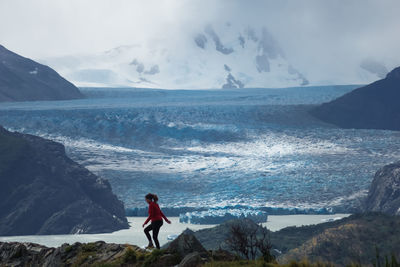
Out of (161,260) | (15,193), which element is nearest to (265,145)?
(15,193)

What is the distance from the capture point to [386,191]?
178ft

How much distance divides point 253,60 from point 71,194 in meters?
107

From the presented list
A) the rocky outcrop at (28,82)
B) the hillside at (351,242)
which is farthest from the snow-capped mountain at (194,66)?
the hillside at (351,242)

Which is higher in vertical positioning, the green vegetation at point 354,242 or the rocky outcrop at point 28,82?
the rocky outcrop at point 28,82

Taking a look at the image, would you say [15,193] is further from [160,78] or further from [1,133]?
[160,78]

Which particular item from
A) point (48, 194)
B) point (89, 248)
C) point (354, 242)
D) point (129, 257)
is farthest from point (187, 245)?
point (48, 194)

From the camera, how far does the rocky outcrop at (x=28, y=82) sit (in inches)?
4247

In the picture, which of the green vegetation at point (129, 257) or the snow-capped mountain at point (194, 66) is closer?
the green vegetation at point (129, 257)

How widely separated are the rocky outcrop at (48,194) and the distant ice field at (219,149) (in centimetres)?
158

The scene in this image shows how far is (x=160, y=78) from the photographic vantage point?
153375 millimetres

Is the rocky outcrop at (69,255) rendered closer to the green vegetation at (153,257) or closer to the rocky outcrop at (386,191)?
the green vegetation at (153,257)

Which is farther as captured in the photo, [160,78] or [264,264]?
[160,78]

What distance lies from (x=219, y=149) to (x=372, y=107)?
33716 millimetres

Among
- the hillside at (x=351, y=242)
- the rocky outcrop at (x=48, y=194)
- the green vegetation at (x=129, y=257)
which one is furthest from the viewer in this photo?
the rocky outcrop at (x=48, y=194)
